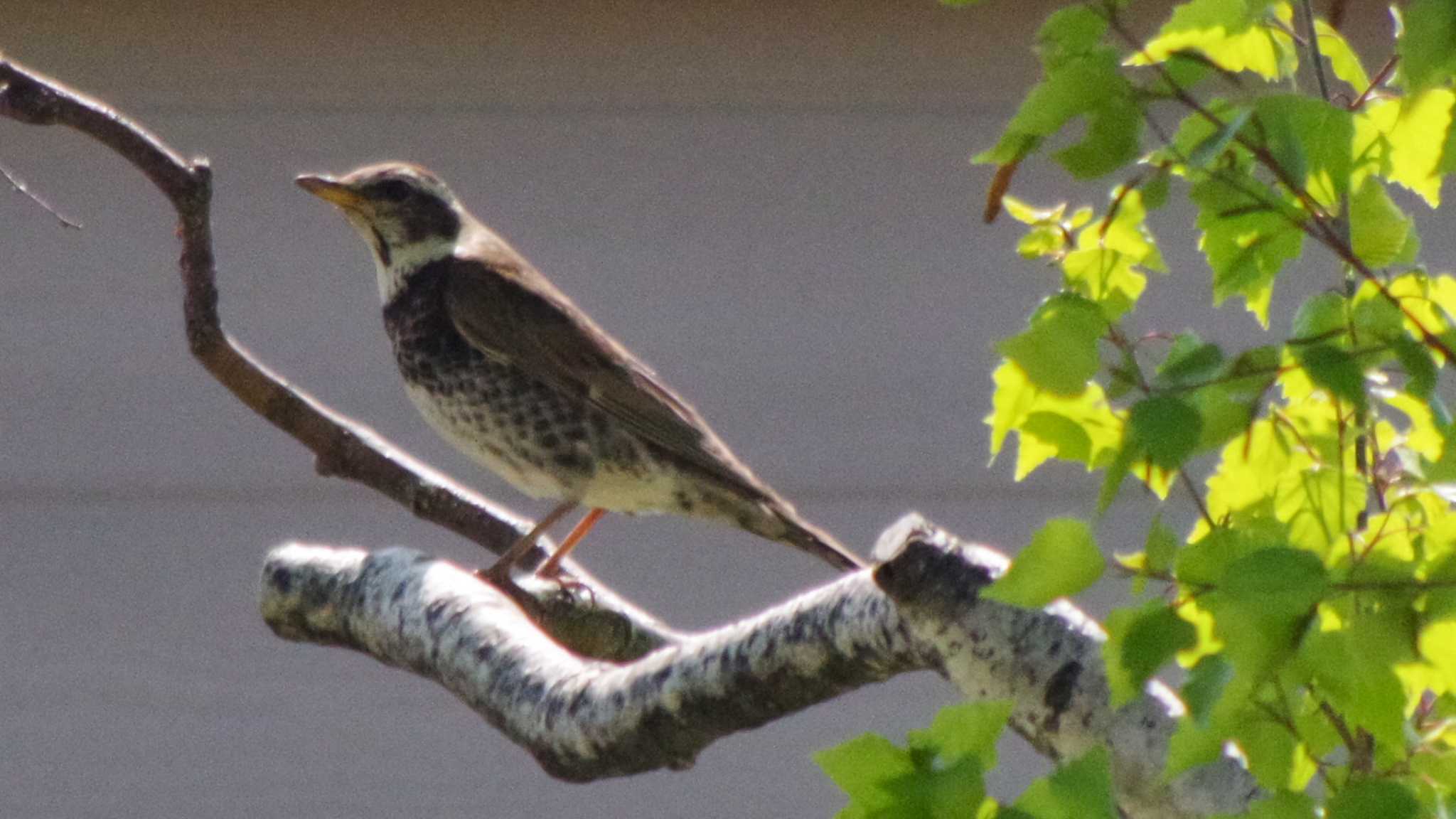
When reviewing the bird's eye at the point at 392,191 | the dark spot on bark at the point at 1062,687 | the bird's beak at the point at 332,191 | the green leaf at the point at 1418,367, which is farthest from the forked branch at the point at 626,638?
the bird's eye at the point at 392,191

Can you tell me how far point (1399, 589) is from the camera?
920mm

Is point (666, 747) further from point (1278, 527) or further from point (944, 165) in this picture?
point (944, 165)

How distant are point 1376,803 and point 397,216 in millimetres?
2921

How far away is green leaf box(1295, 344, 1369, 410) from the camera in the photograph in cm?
94

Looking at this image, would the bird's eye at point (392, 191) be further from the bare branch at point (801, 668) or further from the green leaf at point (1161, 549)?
the green leaf at point (1161, 549)

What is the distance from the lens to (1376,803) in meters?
0.89

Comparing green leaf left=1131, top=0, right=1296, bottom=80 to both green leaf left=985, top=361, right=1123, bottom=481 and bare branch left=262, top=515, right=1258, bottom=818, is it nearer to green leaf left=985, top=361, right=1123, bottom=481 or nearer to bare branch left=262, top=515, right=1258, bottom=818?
green leaf left=985, top=361, right=1123, bottom=481

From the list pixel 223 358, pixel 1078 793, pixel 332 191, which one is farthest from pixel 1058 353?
pixel 332 191

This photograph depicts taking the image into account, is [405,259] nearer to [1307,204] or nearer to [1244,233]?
[1244,233]

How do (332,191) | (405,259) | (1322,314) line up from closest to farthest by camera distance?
(1322,314) → (332,191) → (405,259)

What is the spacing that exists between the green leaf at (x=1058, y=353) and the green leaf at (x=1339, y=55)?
32cm

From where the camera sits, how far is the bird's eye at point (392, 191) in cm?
356

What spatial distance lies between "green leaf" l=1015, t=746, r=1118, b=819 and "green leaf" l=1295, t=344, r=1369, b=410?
22 centimetres

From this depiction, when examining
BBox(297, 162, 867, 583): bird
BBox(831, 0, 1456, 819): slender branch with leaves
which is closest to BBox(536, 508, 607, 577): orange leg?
BBox(297, 162, 867, 583): bird
